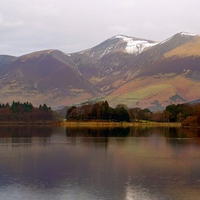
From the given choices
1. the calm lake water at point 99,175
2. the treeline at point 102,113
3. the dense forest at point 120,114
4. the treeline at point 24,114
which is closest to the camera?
the calm lake water at point 99,175

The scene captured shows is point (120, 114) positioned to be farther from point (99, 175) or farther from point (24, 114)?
point (99, 175)

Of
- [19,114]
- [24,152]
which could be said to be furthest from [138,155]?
[19,114]

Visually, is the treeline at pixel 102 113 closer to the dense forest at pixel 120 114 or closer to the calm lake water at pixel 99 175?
the dense forest at pixel 120 114

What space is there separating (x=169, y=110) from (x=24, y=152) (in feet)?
342

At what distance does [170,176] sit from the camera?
2955cm

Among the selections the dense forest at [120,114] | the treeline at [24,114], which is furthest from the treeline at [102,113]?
the treeline at [24,114]

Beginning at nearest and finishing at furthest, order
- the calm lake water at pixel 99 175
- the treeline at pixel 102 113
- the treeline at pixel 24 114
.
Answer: the calm lake water at pixel 99 175
the treeline at pixel 102 113
the treeline at pixel 24 114

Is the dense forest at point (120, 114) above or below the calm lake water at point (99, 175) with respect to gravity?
above

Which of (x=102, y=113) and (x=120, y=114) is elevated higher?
(x=102, y=113)

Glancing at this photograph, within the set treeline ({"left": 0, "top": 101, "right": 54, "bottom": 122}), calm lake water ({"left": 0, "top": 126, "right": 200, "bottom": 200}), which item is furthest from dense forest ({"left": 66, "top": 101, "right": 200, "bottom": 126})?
calm lake water ({"left": 0, "top": 126, "right": 200, "bottom": 200})

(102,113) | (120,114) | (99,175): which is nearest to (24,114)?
(102,113)

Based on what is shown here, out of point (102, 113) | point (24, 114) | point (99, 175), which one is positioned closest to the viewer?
point (99, 175)

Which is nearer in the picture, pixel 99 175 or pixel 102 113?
pixel 99 175

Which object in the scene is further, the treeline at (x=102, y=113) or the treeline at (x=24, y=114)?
the treeline at (x=24, y=114)
